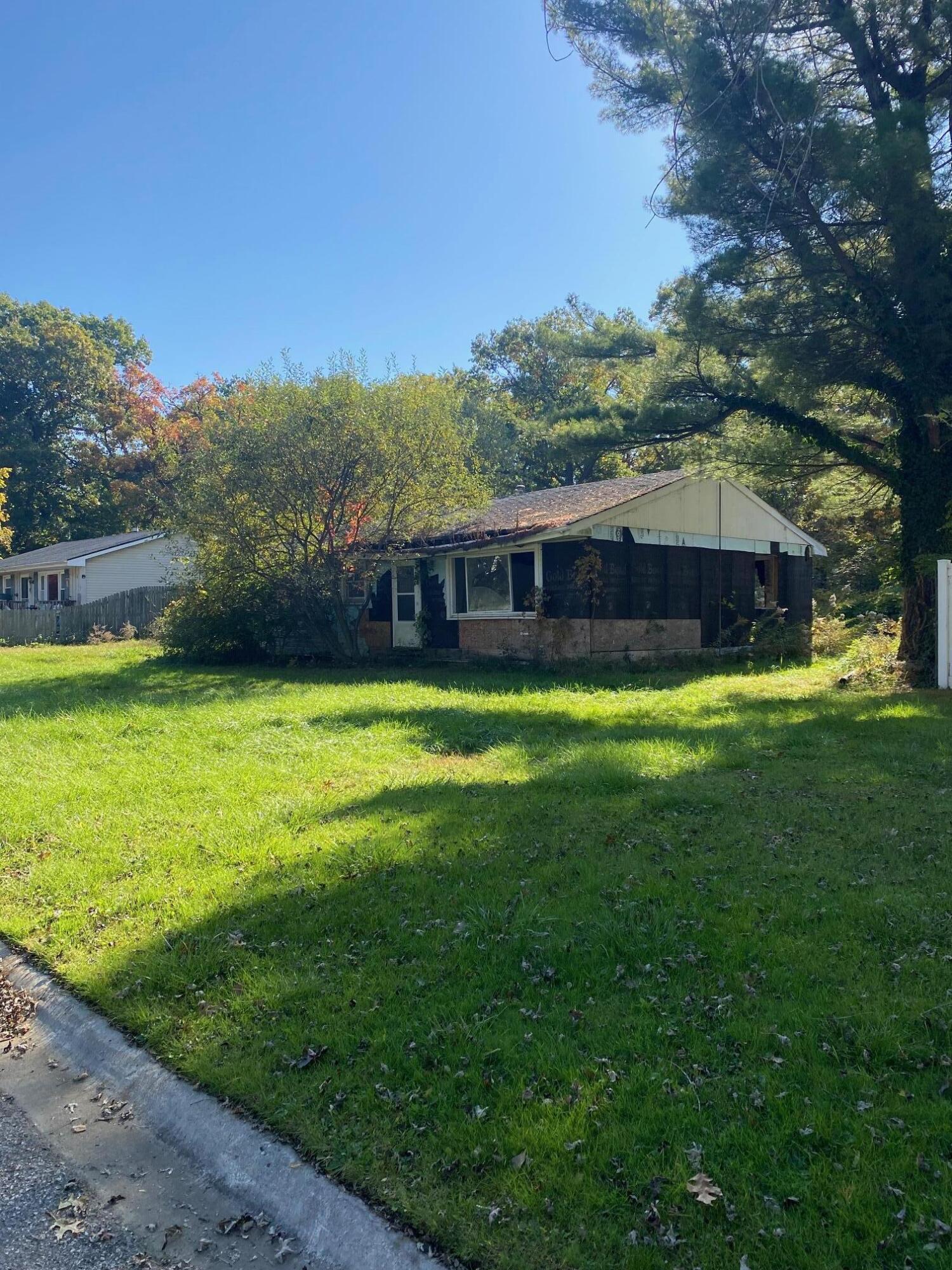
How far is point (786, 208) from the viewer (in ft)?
39.0

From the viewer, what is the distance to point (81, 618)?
3006 centimetres

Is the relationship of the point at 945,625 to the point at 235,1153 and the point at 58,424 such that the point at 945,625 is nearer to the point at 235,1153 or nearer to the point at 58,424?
the point at 235,1153

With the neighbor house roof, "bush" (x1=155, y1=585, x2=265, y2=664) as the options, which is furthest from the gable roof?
the neighbor house roof

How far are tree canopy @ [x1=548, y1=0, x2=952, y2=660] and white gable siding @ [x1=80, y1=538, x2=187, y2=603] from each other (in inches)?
962

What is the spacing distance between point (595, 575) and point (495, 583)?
101 inches

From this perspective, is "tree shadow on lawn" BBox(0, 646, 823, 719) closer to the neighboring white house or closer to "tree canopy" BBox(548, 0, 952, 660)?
"tree canopy" BBox(548, 0, 952, 660)

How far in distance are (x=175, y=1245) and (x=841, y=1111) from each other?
7.23 feet

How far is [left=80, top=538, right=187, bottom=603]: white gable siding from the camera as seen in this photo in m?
33.4

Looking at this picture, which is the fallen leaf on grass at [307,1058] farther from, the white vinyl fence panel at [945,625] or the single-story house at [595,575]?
the single-story house at [595,575]

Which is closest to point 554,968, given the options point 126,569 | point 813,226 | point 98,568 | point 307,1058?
point 307,1058

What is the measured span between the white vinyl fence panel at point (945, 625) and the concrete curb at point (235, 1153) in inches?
455

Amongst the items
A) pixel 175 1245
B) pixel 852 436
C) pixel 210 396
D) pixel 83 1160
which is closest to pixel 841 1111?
pixel 175 1245

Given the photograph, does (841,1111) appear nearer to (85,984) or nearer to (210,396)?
(85,984)

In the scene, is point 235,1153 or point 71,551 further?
point 71,551
